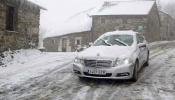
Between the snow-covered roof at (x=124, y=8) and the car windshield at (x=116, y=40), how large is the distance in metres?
29.3

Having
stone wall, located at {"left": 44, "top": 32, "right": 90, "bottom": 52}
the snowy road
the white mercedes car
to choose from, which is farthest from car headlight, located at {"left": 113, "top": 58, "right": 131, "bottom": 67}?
stone wall, located at {"left": 44, "top": 32, "right": 90, "bottom": 52}

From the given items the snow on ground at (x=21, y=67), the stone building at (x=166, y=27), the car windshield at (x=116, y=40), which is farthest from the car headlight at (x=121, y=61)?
the stone building at (x=166, y=27)

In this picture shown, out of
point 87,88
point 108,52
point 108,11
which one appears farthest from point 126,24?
point 87,88

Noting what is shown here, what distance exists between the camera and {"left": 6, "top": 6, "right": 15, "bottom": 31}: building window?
1530 centimetres

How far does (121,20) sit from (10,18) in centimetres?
2581

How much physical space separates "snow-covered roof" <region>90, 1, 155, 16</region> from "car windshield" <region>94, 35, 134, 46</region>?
2932cm

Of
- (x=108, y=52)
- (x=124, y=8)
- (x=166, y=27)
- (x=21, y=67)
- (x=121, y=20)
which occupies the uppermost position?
(x=124, y=8)

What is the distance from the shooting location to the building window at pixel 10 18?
15.3 metres

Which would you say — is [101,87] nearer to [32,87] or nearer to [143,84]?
[143,84]

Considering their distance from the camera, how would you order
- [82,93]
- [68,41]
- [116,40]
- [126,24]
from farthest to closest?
[68,41] → [126,24] → [116,40] → [82,93]

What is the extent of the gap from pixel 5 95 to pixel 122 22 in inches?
1314

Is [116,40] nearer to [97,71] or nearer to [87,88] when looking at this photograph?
[97,71]

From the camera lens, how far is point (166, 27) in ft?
180

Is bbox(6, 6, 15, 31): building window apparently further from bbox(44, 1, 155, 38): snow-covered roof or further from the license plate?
bbox(44, 1, 155, 38): snow-covered roof
